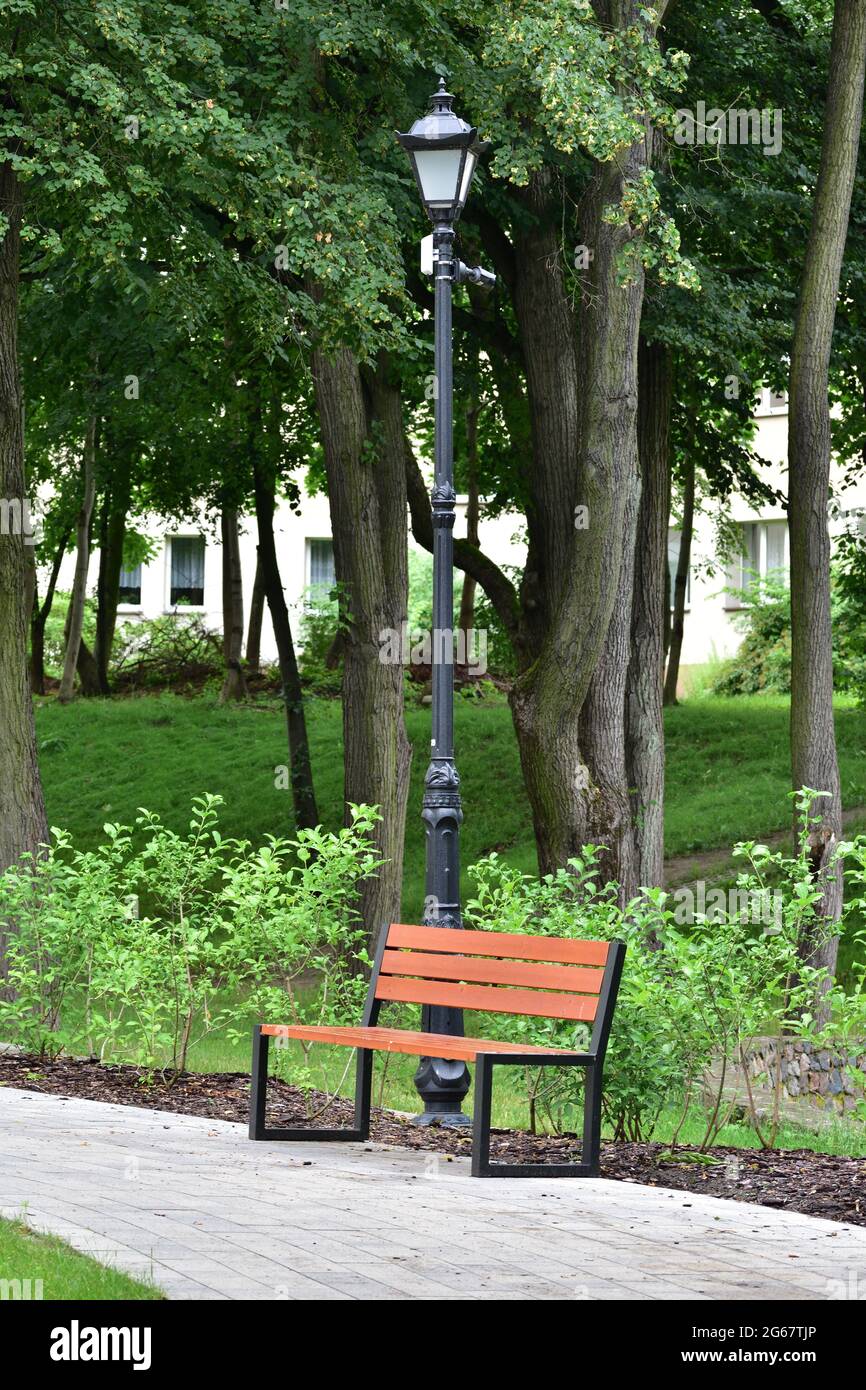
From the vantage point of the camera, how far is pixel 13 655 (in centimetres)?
1264

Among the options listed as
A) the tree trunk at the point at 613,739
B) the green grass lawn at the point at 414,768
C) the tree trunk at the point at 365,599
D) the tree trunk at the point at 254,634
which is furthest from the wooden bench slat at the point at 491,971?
the tree trunk at the point at 254,634

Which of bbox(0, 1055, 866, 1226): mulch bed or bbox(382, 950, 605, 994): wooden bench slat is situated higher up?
bbox(382, 950, 605, 994): wooden bench slat

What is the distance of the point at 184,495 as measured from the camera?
84.6ft

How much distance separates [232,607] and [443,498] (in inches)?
778

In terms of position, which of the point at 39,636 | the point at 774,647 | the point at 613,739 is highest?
the point at 39,636

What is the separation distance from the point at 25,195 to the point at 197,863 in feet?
18.9

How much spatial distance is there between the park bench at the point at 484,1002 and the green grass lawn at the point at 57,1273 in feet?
6.30

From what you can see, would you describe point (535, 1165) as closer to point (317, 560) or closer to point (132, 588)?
point (317, 560)

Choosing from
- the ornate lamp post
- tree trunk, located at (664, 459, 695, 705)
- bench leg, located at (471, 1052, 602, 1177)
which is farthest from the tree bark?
bench leg, located at (471, 1052, 602, 1177)

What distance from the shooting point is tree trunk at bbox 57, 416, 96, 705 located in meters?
28.1

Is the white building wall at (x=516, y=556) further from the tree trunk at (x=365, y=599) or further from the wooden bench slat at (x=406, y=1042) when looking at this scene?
the wooden bench slat at (x=406, y=1042)

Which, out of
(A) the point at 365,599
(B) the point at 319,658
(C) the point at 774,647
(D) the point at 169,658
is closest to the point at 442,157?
(A) the point at 365,599

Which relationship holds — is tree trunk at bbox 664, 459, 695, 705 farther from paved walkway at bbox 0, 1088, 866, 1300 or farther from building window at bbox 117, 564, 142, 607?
building window at bbox 117, 564, 142, 607
